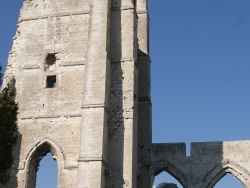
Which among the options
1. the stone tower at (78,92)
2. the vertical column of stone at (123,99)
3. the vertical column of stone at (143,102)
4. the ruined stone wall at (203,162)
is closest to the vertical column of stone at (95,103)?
the stone tower at (78,92)

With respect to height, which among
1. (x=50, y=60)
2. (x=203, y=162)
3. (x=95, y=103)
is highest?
(x=50, y=60)

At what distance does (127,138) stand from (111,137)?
1.58 ft

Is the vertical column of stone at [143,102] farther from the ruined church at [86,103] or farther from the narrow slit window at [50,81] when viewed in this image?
the narrow slit window at [50,81]

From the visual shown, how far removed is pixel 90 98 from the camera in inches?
530

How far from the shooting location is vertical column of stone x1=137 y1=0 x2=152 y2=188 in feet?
53.0

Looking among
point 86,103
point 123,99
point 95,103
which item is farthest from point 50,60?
point 123,99

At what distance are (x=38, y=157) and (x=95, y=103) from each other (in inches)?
100

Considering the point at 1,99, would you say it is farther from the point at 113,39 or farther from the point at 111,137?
the point at 113,39

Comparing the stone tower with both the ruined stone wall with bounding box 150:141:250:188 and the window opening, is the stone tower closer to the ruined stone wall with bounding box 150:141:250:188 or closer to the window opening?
the window opening

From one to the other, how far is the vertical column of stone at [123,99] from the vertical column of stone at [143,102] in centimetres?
253

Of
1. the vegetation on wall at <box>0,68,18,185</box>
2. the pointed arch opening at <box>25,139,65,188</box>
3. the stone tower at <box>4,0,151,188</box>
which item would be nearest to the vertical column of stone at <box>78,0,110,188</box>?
the stone tower at <box>4,0,151,188</box>

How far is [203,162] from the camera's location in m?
17.0

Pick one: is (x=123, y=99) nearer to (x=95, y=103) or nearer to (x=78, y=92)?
(x=95, y=103)

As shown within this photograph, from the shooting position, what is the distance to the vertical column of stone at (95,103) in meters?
12.6
